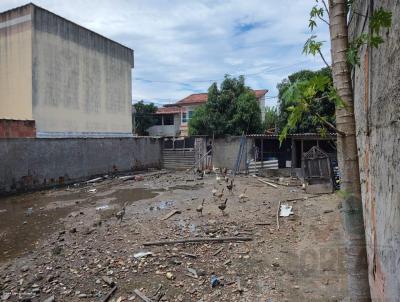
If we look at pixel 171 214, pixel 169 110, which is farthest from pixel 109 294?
pixel 169 110

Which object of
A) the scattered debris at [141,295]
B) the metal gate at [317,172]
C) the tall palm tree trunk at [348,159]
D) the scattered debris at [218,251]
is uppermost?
the tall palm tree trunk at [348,159]

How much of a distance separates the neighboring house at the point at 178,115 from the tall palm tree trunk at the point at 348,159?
97.2ft

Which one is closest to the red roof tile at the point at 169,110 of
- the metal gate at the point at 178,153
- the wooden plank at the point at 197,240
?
the metal gate at the point at 178,153

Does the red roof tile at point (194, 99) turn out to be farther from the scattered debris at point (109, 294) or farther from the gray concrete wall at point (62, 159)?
the scattered debris at point (109, 294)

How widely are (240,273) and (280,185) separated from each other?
9265 millimetres

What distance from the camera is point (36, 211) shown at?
10.6 meters

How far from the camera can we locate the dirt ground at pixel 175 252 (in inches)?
198

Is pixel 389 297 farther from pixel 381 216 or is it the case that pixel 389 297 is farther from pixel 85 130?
pixel 85 130

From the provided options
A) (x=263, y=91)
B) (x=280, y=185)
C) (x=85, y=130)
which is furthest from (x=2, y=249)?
(x=263, y=91)


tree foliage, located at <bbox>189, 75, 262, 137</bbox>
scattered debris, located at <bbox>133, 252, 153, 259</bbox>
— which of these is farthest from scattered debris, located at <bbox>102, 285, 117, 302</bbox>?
tree foliage, located at <bbox>189, 75, 262, 137</bbox>

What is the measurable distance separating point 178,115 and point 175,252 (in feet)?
87.4

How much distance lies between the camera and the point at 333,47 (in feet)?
5.65

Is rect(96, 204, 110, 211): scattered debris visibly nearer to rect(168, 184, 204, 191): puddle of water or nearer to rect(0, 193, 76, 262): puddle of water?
rect(0, 193, 76, 262): puddle of water

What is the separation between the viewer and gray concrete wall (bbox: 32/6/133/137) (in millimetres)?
18359
